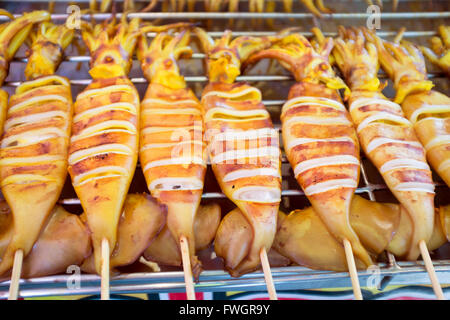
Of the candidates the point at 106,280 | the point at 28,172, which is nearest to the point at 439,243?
the point at 106,280

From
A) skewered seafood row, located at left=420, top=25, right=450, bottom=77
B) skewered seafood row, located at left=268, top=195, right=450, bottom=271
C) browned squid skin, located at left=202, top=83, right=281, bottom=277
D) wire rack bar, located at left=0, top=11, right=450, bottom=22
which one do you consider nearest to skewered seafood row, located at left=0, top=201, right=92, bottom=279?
browned squid skin, located at left=202, top=83, right=281, bottom=277

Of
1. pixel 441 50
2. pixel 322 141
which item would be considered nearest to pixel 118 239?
pixel 322 141

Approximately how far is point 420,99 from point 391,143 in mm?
586

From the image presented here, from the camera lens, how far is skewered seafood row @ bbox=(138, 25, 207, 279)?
1980mm

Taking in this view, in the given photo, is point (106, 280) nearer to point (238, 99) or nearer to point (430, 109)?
point (238, 99)

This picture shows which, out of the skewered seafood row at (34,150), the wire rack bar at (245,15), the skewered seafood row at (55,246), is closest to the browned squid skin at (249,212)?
the skewered seafood row at (55,246)

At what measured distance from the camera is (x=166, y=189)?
6.62 ft

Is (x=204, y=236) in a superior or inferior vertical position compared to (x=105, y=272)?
superior

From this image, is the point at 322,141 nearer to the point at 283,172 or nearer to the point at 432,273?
the point at 283,172

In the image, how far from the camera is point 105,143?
2.09 metres

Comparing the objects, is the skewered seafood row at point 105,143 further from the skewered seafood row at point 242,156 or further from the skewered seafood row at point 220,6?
the skewered seafood row at point 220,6

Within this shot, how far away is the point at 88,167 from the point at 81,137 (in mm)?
245

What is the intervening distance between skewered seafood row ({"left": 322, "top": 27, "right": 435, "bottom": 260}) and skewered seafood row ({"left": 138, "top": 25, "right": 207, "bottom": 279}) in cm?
109

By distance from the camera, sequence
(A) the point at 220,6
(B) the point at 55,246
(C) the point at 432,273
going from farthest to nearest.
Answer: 1. (A) the point at 220,6
2. (B) the point at 55,246
3. (C) the point at 432,273
